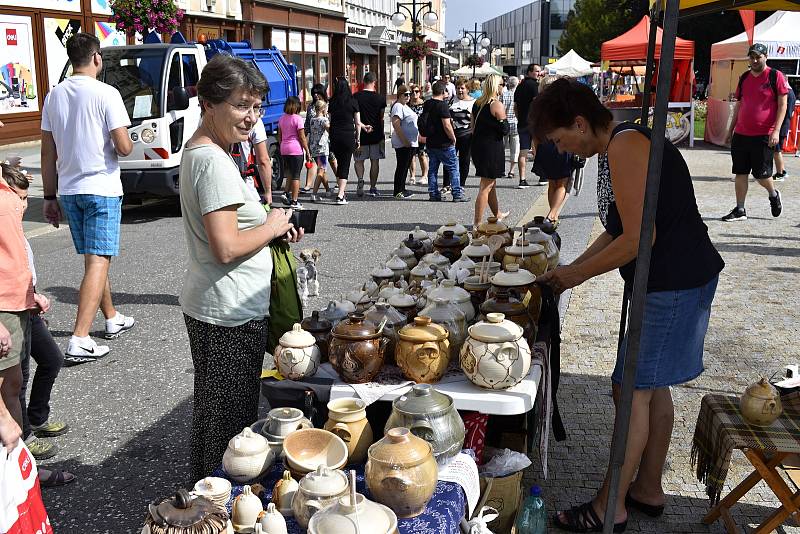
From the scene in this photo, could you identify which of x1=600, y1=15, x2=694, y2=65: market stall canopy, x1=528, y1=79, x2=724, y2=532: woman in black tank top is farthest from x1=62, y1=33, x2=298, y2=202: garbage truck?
x1=600, y1=15, x2=694, y2=65: market stall canopy

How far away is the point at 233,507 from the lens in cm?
201

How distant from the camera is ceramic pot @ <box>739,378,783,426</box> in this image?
298 centimetres

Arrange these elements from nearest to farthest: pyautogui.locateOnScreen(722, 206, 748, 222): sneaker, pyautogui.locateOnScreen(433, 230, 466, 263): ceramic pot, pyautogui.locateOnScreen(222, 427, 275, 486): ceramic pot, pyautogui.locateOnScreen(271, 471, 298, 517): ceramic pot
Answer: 1. pyautogui.locateOnScreen(271, 471, 298, 517): ceramic pot
2. pyautogui.locateOnScreen(222, 427, 275, 486): ceramic pot
3. pyautogui.locateOnScreen(433, 230, 466, 263): ceramic pot
4. pyautogui.locateOnScreen(722, 206, 748, 222): sneaker

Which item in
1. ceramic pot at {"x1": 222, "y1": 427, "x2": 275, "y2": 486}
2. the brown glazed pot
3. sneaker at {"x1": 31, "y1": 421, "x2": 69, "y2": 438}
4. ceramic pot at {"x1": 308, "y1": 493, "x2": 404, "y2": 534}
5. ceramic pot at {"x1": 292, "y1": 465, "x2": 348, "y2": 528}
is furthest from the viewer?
sneaker at {"x1": 31, "y1": 421, "x2": 69, "y2": 438}

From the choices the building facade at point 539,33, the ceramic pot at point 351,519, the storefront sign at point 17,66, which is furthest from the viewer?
the building facade at point 539,33

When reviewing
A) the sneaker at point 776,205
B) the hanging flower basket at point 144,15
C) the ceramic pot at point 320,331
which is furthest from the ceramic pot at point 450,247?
the hanging flower basket at point 144,15

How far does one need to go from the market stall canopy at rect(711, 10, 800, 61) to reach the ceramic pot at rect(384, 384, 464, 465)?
55.8 ft

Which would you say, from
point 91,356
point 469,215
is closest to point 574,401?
point 91,356

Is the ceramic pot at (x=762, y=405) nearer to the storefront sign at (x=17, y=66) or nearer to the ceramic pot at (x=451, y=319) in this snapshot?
the ceramic pot at (x=451, y=319)

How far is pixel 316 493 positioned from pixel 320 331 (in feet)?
3.28

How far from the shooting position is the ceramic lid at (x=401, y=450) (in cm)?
A: 200

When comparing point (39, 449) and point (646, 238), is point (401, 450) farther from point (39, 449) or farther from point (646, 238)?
point (39, 449)

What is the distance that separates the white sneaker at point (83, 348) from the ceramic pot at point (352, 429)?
3.06 metres

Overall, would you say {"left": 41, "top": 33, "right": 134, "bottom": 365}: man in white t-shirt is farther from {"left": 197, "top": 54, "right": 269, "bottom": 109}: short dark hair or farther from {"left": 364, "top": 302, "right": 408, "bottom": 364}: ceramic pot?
{"left": 364, "top": 302, "right": 408, "bottom": 364}: ceramic pot
